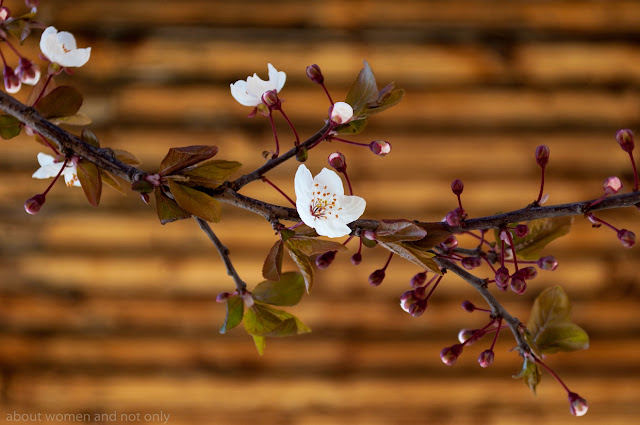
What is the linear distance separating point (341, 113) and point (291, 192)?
54.2 inches

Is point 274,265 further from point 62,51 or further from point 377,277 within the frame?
point 62,51

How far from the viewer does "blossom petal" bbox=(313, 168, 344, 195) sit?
1.68 feet

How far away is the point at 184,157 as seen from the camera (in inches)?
18.0

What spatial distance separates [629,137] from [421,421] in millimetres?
1727

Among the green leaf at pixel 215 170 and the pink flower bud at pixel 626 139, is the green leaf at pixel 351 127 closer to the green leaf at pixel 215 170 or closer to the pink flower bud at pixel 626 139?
the green leaf at pixel 215 170

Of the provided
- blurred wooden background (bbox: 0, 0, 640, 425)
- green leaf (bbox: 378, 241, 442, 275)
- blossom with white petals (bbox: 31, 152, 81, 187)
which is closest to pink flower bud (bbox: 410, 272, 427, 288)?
green leaf (bbox: 378, 241, 442, 275)

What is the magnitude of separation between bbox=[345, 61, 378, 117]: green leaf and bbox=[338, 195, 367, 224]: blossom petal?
8 cm

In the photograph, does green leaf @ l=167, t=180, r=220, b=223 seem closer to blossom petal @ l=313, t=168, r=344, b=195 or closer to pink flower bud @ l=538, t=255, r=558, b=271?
blossom petal @ l=313, t=168, r=344, b=195

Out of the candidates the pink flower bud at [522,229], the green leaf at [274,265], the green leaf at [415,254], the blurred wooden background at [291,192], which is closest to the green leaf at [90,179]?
the green leaf at [274,265]

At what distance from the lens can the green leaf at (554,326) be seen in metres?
0.56

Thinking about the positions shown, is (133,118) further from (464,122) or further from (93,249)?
(464,122)

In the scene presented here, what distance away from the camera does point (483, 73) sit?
1877 millimetres

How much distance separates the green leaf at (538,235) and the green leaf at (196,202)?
318mm

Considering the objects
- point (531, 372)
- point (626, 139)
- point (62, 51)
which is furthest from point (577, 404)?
point (62, 51)
